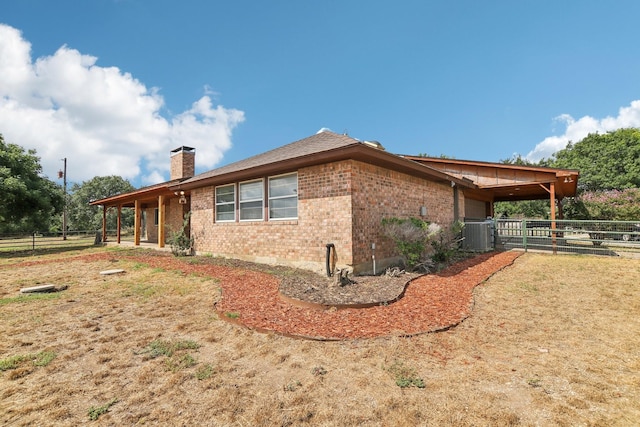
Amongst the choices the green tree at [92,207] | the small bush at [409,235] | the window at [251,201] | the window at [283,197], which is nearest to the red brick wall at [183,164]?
the window at [251,201]

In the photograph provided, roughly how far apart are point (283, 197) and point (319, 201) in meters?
1.51

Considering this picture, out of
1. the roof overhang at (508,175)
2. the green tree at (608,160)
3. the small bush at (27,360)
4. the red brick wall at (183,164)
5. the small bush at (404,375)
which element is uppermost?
the green tree at (608,160)

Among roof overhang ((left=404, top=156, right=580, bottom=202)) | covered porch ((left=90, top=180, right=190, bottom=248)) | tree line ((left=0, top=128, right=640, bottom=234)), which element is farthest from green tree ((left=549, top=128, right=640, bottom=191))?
covered porch ((left=90, top=180, right=190, bottom=248))

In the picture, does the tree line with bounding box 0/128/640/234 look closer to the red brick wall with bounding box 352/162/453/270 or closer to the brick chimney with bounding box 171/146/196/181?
the brick chimney with bounding box 171/146/196/181

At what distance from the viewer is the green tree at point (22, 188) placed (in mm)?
16984

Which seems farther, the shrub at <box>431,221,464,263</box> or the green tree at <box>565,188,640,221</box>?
the green tree at <box>565,188,640,221</box>

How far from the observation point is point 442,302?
5.43m

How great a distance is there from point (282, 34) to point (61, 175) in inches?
1272

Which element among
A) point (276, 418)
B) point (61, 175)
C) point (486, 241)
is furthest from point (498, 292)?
point (61, 175)

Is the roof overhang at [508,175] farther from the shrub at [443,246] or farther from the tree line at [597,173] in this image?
the tree line at [597,173]

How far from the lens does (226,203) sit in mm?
11055

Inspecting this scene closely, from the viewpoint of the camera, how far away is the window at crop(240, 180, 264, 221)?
9.71m

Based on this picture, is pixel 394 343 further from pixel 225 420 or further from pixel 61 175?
pixel 61 175

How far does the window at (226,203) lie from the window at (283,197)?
6.85 ft
